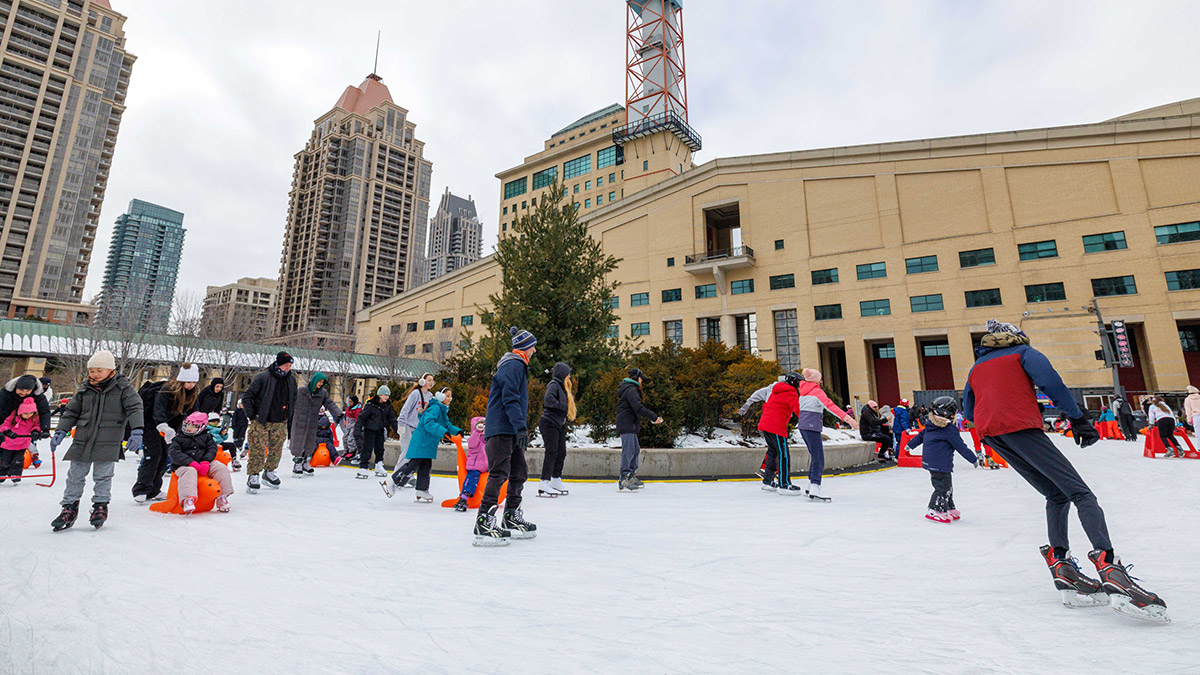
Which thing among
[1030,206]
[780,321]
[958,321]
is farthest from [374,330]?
[1030,206]

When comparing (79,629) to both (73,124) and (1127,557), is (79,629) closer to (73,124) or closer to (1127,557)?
(1127,557)

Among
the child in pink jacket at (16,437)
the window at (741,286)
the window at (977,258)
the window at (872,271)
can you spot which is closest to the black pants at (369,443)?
the child in pink jacket at (16,437)

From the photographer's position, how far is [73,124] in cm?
7206

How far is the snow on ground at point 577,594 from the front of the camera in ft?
7.38

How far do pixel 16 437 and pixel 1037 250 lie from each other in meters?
43.1

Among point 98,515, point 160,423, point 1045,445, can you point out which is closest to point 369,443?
point 160,423

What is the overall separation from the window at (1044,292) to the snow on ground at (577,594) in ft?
106

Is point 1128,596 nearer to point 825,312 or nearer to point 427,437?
point 427,437

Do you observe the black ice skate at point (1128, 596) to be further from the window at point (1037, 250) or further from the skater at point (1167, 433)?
the window at point (1037, 250)

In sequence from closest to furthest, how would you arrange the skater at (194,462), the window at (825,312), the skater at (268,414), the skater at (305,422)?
1. the skater at (194,462)
2. the skater at (268,414)
3. the skater at (305,422)
4. the window at (825,312)

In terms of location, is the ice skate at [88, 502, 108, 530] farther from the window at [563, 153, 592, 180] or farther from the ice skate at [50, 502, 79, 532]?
the window at [563, 153, 592, 180]

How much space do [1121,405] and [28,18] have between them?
398 feet

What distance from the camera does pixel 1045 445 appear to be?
10.4 ft

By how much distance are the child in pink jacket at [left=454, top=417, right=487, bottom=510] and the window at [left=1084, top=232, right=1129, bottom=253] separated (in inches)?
1523
